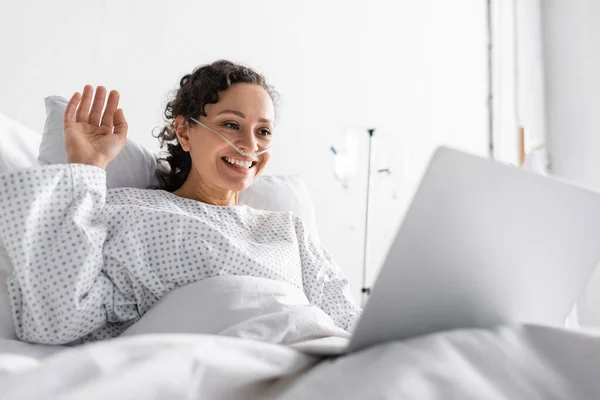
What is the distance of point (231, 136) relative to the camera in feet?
4.69

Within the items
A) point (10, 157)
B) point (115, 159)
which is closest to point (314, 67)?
point (115, 159)

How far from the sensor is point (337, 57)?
285cm

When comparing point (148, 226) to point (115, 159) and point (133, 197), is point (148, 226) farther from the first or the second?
point (115, 159)

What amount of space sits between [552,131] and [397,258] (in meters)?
3.59

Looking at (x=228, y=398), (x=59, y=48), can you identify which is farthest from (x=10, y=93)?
(x=228, y=398)

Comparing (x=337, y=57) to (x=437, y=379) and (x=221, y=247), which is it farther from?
(x=437, y=379)

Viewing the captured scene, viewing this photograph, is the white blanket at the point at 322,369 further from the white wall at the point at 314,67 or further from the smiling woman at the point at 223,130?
the white wall at the point at 314,67

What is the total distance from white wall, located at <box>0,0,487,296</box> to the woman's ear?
43cm

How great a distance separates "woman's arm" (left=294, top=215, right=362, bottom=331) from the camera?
1382 mm

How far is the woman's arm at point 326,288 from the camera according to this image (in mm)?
1382

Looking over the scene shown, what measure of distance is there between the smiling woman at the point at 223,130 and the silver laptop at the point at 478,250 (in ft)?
2.47

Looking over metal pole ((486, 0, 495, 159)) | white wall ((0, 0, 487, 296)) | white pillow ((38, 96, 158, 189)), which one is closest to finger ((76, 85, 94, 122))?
white pillow ((38, 96, 158, 189))

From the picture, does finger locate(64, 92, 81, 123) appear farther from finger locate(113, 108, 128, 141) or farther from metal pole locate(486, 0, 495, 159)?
metal pole locate(486, 0, 495, 159)

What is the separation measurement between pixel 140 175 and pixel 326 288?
529mm
